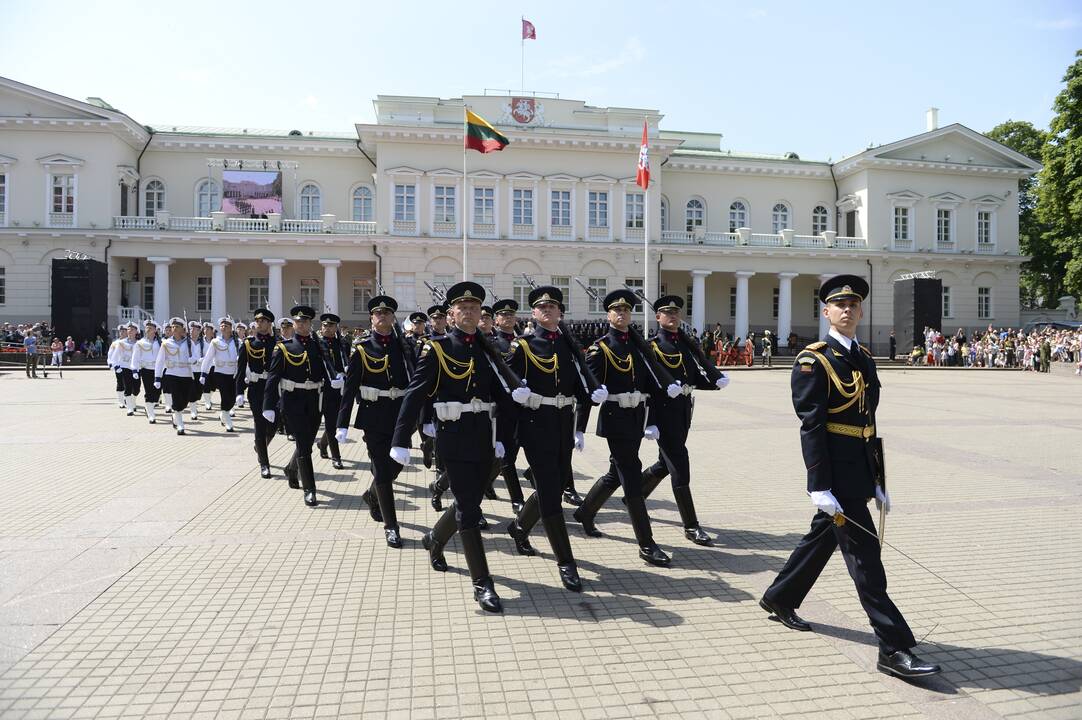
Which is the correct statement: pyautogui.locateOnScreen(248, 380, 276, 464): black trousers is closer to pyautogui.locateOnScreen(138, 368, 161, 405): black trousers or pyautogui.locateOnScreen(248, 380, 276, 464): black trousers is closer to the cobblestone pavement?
the cobblestone pavement

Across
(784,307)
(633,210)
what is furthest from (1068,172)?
(633,210)

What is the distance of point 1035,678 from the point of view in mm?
4020

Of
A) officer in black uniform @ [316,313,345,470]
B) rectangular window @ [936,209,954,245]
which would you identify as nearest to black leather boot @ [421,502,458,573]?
officer in black uniform @ [316,313,345,470]

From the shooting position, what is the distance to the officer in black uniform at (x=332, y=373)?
355 inches

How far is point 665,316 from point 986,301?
49.2 m

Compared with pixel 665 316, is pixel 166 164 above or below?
above

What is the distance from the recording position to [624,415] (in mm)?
6332

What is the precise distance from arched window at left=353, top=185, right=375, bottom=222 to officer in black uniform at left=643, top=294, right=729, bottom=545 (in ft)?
131

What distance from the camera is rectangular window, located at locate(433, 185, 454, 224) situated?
40.4 meters

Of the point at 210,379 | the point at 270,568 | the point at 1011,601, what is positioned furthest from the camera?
the point at 210,379

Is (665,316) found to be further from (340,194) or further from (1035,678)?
(340,194)

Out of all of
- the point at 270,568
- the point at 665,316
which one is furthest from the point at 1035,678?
the point at 270,568

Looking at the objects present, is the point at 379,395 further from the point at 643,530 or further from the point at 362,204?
the point at 362,204

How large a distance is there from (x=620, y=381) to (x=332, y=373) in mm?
4134
